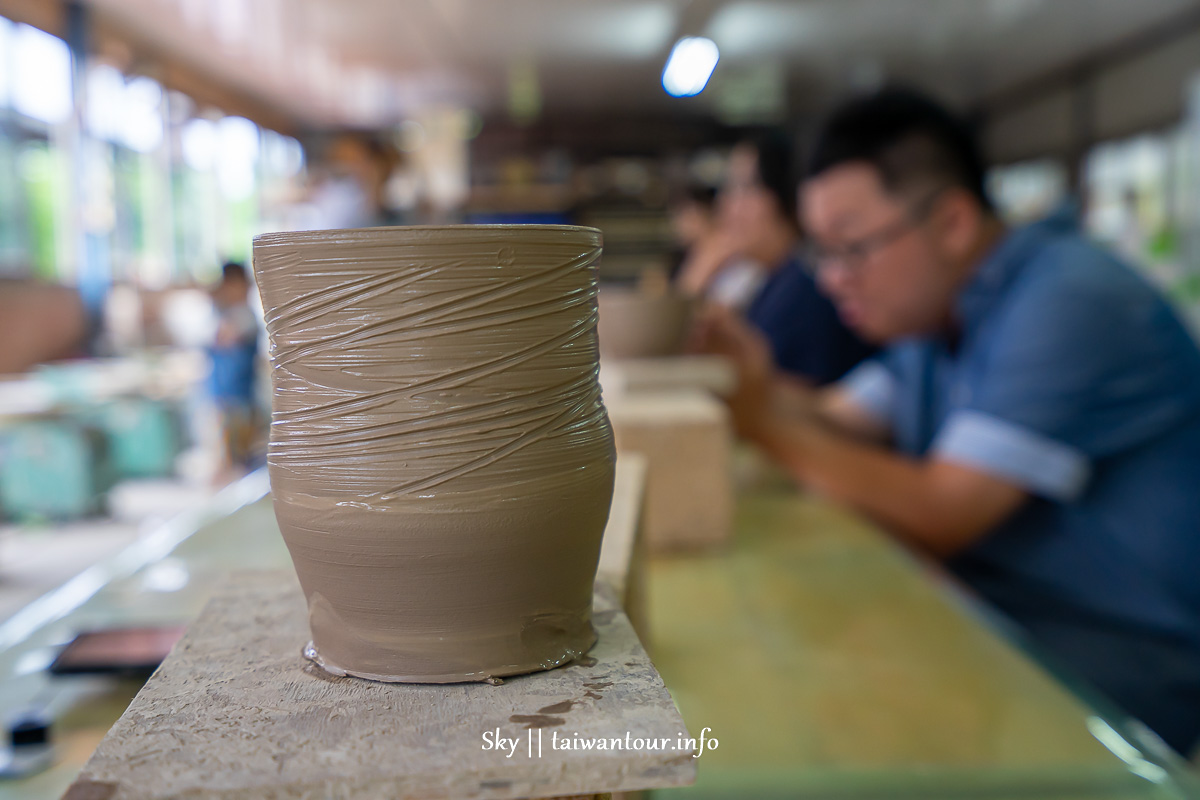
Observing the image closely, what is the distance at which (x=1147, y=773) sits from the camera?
674 millimetres

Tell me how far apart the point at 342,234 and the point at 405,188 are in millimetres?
6475

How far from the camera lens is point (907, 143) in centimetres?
167

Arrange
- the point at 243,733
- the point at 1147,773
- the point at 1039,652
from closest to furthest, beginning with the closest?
the point at 243,733
the point at 1147,773
the point at 1039,652

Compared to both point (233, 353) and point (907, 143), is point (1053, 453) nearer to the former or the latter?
point (907, 143)

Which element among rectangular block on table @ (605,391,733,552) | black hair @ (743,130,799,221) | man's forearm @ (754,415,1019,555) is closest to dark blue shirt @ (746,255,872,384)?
black hair @ (743,130,799,221)

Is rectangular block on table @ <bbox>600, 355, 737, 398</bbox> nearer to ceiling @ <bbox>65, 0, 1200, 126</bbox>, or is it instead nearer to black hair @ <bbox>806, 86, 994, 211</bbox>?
black hair @ <bbox>806, 86, 994, 211</bbox>

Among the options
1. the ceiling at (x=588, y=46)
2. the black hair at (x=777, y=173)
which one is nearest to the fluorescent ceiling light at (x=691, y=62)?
the black hair at (x=777, y=173)

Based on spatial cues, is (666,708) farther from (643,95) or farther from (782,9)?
(643,95)

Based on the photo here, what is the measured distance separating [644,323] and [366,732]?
1.42 metres

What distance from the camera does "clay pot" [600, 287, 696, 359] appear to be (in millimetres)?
1746

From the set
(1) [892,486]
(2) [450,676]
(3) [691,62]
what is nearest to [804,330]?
(3) [691,62]

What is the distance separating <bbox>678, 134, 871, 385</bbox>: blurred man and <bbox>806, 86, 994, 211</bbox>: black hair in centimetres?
107

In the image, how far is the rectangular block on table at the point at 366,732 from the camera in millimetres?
381

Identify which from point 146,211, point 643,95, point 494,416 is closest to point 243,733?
point 494,416
